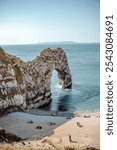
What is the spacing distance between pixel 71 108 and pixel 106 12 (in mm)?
11620

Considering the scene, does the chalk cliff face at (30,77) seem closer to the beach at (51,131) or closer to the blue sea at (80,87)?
the blue sea at (80,87)

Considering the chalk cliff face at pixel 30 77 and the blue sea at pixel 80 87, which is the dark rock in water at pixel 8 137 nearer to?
the chalk cliff face at pixel 30 77

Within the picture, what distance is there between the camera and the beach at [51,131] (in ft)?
26.2

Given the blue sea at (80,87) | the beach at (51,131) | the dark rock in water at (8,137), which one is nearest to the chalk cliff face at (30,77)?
the blue sea at (80,87)

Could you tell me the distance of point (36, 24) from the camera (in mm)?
8797

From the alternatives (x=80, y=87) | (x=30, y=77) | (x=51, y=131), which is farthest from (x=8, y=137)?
(x=30, y=77)

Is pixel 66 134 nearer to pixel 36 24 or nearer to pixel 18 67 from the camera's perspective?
pixel 36 24

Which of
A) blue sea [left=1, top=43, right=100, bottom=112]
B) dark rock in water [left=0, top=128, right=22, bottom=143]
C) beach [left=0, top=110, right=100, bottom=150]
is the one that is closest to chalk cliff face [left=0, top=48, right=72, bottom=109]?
blue sea [left=1, top=43, right=100, bottom=112]

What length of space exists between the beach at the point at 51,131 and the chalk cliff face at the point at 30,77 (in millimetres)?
971

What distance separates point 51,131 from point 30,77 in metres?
7.61

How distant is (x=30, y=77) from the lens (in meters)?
18.1

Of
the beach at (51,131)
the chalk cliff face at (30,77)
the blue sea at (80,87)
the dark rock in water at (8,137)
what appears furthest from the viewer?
the blue sea at (80,87)

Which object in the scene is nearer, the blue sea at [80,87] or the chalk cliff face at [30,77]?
the chalk cliff face at [30,77]

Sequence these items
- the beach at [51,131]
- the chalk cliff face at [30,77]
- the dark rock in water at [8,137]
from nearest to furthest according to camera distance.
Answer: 1. the beach at [51,131]
2. the dark rock in water at [8,137]
3. the chalk cliff face at [30,77]
